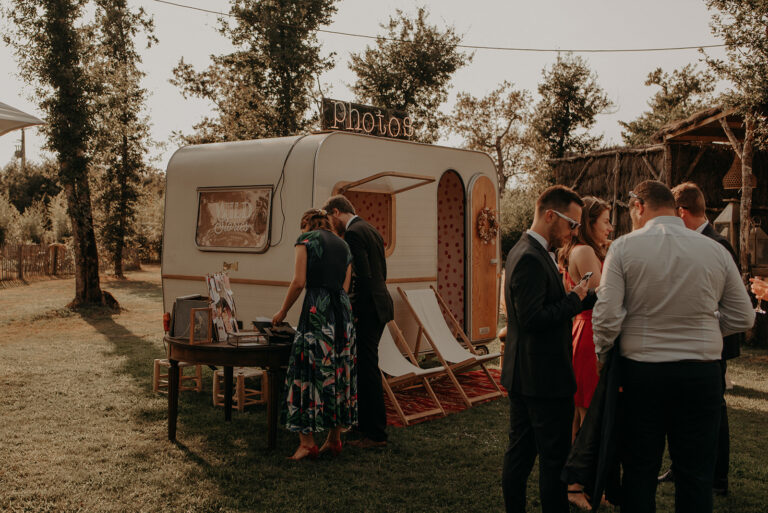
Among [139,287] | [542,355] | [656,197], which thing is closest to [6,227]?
[139,287]

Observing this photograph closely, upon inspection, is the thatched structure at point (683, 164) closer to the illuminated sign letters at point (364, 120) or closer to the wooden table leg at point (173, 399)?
the illuminated sign letters at point (364, 120)

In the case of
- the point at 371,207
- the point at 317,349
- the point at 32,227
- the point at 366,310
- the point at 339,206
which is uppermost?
the point at 32,227

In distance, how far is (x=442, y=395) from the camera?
6.94m

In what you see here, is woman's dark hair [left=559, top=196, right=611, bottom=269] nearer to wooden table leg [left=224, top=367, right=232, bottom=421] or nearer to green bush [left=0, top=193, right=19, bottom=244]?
wooden table leg [left=224, top=367, right=232, bottom=421]

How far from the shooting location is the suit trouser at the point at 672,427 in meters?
2.74

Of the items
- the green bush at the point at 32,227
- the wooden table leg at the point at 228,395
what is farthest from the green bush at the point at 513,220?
the green bush at the point at 32,227

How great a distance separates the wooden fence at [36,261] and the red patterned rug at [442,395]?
56.0ft

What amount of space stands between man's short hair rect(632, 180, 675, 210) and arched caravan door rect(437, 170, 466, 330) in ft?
17.8

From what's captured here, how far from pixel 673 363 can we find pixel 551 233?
0.80 meters

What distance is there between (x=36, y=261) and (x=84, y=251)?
9.21 metres

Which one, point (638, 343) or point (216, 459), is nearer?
point (638, 343)

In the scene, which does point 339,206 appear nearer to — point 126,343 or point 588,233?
point 588,233

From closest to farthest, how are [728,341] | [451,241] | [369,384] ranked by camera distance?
[728,341]
[369,384]
[451,241]

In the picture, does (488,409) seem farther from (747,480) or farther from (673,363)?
(673,363)
